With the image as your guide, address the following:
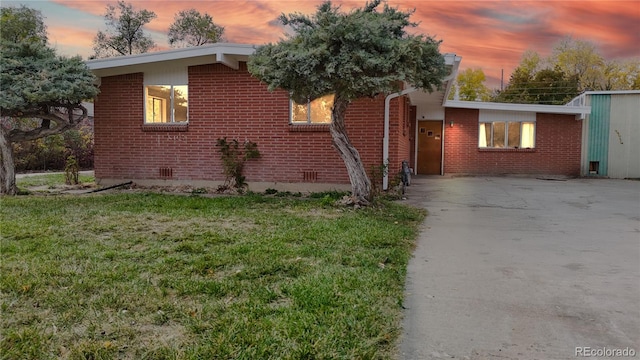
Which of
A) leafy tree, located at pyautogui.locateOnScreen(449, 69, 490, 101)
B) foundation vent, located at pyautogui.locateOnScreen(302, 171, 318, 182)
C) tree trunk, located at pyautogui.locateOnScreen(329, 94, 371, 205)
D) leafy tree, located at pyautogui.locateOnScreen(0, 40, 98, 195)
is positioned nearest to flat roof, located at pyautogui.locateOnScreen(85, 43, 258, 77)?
leafy tree, located at pyautogui.locateOnScreen(0, 40, 98, 195)

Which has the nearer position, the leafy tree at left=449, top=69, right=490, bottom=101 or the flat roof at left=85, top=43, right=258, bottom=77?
the flat roof at left=85, top=43, right=258, bottom=77

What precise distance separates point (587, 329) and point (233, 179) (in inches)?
326

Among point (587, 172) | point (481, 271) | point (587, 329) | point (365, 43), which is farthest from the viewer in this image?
point (587, 172)

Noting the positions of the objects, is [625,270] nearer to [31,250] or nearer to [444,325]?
[444,325]

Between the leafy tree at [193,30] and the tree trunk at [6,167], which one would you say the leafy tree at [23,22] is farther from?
the tree trunk at [6,167]

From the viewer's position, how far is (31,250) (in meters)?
4.39

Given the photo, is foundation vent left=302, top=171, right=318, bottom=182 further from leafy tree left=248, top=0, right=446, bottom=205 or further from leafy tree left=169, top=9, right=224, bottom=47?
leafy tree left=169, top=9, right=224, bottom=47

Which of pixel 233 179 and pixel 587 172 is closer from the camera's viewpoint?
pixel 233 179

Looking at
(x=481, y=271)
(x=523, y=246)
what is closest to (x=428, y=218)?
(x=523, y=246)

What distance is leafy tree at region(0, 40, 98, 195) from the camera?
7.94m

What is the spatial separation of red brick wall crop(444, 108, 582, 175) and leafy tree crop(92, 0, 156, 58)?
62.6 feet

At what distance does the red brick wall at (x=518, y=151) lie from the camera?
16562 millimetres

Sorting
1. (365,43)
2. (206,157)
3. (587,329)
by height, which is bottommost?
(587,329)

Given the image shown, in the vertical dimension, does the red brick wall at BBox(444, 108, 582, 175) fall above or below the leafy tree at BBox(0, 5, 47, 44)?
below
